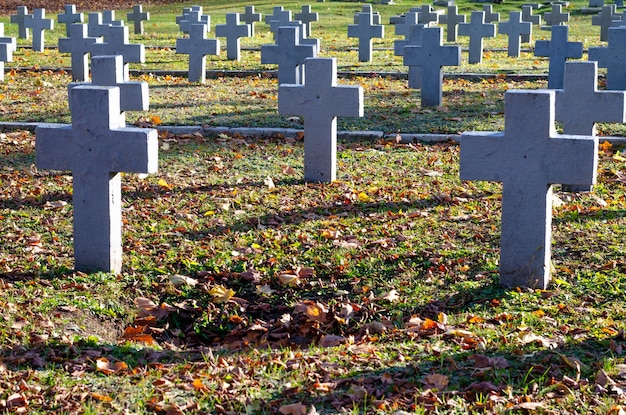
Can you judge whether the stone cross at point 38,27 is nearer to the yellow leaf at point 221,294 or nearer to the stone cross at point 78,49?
the stone cross at point 78,49

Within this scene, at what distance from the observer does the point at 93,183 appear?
6.84m

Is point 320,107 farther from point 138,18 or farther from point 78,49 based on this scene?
point 138,18

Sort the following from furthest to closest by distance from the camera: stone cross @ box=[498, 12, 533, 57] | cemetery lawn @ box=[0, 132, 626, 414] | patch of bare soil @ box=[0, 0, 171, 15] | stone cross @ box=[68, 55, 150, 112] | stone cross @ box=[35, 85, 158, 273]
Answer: patch of bare soil @ box=[0, 0, 171, 15]
stone cross @ box=[498, 12, 533, 57]
stone cross @ box=[68, 55, 150, 112]
stone cross @ box=[35, 85, 158, 273]
cemetery lawn @ box=[0, 132, 626, 414]

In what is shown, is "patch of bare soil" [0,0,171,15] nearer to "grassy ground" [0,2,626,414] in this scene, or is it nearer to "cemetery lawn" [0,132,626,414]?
"grassy ground" [0,2,626,414]

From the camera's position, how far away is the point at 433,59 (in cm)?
1404

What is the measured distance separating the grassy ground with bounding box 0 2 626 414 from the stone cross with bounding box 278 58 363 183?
0.25 m

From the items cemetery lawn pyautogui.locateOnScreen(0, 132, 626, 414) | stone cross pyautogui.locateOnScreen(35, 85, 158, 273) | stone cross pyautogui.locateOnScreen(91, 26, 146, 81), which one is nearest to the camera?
cemetery lawn pyautogui.locateOnScreen(0, 132, 626, 414)

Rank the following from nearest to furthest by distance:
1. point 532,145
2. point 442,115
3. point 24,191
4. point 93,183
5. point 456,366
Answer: point 456,366, point 532,145, point 93,183, point 24,191, point 442,115

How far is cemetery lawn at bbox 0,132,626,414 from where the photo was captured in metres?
4.91

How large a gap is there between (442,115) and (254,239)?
19.8ft

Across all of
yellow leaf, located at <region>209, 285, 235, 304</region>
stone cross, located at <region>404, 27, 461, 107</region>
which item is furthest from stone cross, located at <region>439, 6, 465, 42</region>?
yellow leaf, located at <region>209, 285, 235, 304</region>

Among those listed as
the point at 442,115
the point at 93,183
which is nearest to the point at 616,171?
the point at 442,115

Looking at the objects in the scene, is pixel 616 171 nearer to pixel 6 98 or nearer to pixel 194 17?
pixel 6 98

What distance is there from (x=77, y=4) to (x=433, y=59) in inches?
1200
